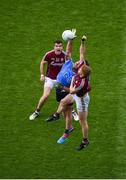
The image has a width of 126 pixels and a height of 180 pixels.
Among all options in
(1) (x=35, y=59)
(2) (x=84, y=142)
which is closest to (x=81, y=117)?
(2) (x=84, y=142)

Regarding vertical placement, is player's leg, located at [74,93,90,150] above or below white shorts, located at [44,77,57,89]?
below

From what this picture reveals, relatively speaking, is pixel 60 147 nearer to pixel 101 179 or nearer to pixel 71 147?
pixel 71 147

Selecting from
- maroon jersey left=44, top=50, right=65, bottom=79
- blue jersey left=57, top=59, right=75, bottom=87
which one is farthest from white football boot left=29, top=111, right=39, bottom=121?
blue jersey left=57, top=59, right=75, bottom=87

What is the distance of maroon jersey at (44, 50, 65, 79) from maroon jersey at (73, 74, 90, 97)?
1750mm

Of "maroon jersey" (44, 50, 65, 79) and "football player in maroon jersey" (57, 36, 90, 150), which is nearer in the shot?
"football player in maroon jersey" (57, 36, 90, 150)

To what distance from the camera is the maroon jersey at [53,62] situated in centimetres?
1866

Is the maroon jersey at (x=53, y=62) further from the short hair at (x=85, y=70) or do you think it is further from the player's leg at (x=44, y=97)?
the short hair at (x=85, y=70)

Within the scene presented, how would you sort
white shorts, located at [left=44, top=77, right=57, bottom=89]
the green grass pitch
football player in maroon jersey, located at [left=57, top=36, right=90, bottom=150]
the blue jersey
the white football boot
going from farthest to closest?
1. the white football boot
2. white shorts, located at [left=44, top=77, right=57, bottom=89]
3. the blue jersey
4. the green grass pitch
5. football player in maroon jersey, located at [left=57, top=36, right=90, bottom=150]

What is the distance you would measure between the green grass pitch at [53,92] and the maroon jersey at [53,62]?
1109 millimetres

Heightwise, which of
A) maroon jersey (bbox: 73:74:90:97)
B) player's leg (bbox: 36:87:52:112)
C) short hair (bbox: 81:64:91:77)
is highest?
short hair (bbox: 81:64:91:77)

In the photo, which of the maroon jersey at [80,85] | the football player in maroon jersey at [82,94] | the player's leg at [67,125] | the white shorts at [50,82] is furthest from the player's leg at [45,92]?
the maroon jersey at [80,85]

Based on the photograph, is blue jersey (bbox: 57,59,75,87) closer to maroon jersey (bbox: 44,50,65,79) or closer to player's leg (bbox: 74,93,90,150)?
player's leg (bbox: 74,93,90,150)

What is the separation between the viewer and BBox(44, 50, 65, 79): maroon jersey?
18.7 meters

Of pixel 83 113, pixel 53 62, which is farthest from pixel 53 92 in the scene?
pixel 83 113
